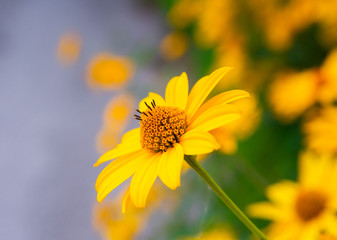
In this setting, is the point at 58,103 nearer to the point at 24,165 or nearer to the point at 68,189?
the point at 24,165

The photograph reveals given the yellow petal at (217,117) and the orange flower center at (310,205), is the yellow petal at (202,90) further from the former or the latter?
the orange flower center at (310,205)

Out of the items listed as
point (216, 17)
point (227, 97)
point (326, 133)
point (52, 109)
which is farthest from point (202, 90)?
point (52, 109)

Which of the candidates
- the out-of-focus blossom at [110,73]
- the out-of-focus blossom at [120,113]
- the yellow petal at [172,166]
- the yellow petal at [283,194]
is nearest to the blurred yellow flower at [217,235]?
the yellow petal at [283,194]

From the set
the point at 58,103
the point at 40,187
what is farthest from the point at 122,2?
the point at 40,187

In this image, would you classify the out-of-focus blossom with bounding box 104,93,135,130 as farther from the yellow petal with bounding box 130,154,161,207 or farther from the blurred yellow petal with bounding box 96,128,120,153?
the yellow petal with bounding box 130,154,161,207

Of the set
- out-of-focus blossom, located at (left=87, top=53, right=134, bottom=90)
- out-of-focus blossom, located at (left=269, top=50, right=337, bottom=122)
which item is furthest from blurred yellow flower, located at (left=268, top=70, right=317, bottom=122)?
out-of-focus blossom, located at (left=87, top=53, right=134, bottom=90)

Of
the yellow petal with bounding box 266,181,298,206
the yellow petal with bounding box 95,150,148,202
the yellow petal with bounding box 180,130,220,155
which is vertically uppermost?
the yellow petal with bounding box 95,150,148,202

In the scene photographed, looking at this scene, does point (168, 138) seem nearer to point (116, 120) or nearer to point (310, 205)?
point (310, 205)
